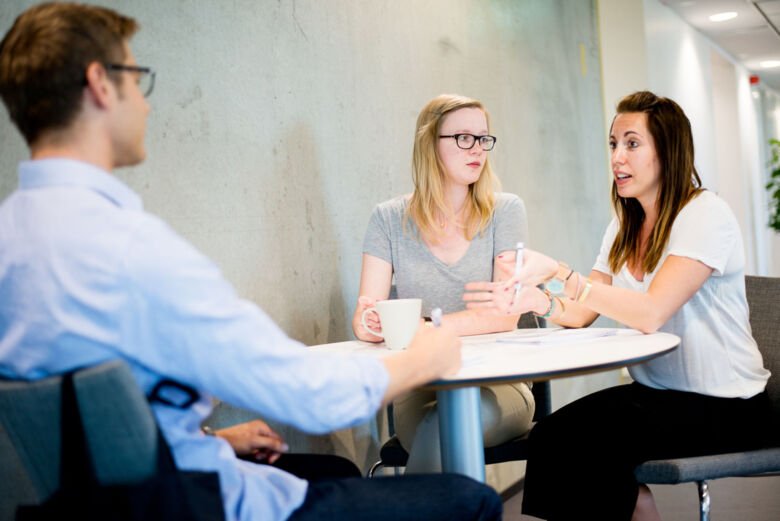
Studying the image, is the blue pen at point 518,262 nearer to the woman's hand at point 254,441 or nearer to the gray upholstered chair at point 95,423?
the woman's hand at point 254,441

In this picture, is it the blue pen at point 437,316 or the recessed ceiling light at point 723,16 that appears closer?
the blue pen at point 437,316

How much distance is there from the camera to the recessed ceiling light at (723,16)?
7.98 m

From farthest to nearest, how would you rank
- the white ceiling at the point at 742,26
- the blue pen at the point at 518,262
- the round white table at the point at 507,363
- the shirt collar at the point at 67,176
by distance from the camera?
the white ceiling at the point at 742,26
the blue pen at the point at 518,262
the round white table at the point at 507,363
the shirt collar at the point at 67,176

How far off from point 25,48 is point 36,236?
271 millimetres

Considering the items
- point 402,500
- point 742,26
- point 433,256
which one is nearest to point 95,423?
point 402,500

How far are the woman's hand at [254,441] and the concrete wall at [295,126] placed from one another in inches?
28.9

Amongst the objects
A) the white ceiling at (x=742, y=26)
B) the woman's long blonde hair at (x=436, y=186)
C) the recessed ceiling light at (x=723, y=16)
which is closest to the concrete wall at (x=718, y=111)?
the white ceiling at (x=742, y=26)

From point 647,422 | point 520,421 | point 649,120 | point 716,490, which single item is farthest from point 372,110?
point 716,490

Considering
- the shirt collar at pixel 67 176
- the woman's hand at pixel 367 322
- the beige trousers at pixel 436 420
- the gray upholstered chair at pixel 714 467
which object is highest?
the shirt collar at pixel 67 176

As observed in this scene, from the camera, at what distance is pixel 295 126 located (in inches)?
102

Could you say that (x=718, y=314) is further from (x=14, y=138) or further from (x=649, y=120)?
(x=14, y=138)

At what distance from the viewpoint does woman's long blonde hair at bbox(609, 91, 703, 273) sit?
220cm

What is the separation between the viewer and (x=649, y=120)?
7.49 feet

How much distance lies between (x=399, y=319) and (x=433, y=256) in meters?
0.70
